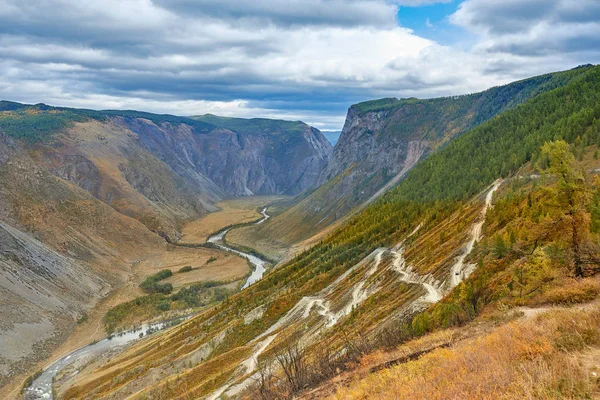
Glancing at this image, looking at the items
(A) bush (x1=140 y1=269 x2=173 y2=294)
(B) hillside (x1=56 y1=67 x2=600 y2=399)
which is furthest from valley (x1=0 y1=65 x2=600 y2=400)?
(A) bush (x1=140 y1=269 x2=173 y2=294)

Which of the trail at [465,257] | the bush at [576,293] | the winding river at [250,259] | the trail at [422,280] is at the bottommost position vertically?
the winding river at [250,259]

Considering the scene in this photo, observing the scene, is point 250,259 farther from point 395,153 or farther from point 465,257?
point 465,257

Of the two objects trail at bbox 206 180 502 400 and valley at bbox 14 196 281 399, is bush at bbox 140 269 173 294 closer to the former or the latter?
valley at bbox 14 196 281 399

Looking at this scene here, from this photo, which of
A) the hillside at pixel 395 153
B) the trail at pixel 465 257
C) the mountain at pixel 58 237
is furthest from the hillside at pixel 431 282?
the hillside at pixel 395 153

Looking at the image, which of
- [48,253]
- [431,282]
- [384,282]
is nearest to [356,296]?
[384,282]

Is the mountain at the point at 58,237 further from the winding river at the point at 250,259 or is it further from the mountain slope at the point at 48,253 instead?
the winding river at the point at 250,259

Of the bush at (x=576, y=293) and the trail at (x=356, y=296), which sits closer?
the bush at (x=576, y=293)

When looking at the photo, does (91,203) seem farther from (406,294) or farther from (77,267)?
(406,294)
